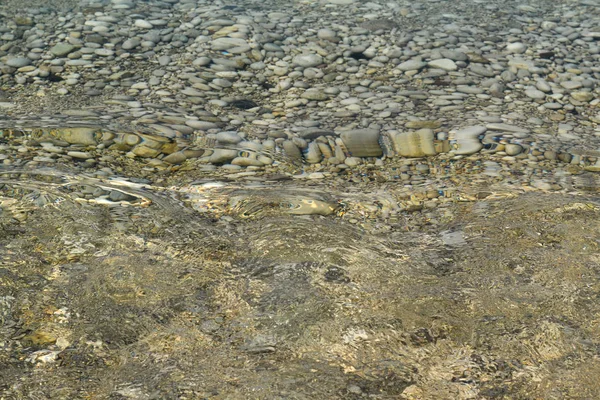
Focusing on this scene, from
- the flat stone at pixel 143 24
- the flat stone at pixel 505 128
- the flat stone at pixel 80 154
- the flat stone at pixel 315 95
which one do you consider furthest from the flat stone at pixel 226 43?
the flat stone at pixel 505 128

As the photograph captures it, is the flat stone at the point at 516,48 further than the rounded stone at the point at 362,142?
Yes

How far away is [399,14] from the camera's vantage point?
17.0 ft

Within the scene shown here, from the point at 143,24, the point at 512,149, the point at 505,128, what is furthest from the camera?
the point at 143,24

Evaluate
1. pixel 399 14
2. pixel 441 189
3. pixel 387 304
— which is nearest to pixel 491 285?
pixel 387 304

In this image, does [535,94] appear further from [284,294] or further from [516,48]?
[284,294]

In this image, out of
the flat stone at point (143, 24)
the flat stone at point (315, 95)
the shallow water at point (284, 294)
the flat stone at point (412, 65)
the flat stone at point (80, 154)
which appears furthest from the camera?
the flat stone at point (143, 24)

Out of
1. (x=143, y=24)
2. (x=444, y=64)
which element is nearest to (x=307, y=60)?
(x=444, y=64)

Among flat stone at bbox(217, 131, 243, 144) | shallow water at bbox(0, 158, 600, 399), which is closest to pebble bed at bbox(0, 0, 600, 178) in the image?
flat stone at bbox(217, 131, 243, 144)

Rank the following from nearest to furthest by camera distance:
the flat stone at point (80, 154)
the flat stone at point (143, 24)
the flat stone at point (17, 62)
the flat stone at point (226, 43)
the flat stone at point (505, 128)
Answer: the flat stone at point (80, 154) → the flat stone at point (505, 128) → the flat stone at point (17, 62) → the flat stone at point (226, 43) → the flat stone at point (143, 24)

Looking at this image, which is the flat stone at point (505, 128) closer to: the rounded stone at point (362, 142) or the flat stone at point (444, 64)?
the rounded stone at point (362, 142)

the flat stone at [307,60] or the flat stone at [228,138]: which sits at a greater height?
the flat stone at [307,60]

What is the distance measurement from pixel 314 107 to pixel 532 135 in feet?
3.89

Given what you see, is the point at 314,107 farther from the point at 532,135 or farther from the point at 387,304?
the point at 387,304

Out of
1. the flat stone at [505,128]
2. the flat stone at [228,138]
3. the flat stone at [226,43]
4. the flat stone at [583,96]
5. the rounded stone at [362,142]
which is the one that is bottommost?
the flat stone at [583,96]
